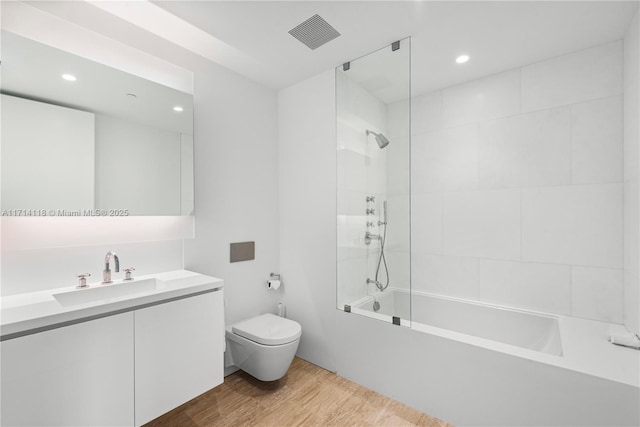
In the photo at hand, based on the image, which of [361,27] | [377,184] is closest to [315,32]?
[361,27]

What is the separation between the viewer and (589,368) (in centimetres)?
140

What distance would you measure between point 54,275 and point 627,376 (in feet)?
9.63

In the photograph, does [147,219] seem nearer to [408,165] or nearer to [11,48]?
[11,48]

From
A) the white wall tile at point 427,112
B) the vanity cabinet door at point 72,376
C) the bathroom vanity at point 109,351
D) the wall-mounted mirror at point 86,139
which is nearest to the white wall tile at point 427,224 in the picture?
the white wall tile at point 427,112

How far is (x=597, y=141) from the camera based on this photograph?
198cm

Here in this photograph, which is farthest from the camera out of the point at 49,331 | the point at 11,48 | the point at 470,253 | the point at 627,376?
the point at 470,253

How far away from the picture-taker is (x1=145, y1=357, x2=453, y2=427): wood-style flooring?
1817mm

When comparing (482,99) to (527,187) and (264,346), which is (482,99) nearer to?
(527,187)

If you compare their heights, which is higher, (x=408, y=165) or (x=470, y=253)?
(x=408, y=165)

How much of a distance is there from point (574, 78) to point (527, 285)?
61.8 inches

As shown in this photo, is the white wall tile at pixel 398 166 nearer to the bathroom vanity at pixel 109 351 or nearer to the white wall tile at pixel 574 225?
the white wall tile at pixel 574 225

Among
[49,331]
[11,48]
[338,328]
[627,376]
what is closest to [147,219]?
[49,331]

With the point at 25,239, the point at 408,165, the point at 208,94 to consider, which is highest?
the point at 208,94

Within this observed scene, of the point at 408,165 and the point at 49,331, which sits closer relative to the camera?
the point at 49,331
